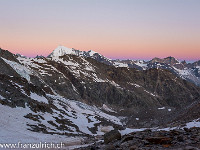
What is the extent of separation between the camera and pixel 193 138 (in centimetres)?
1359

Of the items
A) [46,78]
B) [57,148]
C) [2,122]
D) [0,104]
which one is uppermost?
[46,78]

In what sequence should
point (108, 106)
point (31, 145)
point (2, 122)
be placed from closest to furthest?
1. point (31, 145)
2. point (2, 122)
3. point (108, 106)

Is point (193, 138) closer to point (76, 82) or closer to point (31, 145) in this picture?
point (31, 145)

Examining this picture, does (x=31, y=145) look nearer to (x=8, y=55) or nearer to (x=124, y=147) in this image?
(x=124, y=147)

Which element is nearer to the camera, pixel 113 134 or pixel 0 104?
pixel 113 134

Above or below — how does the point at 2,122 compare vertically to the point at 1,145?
above

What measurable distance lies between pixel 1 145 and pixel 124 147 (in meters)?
13.6

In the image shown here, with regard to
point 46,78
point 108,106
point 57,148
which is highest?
point 46,78

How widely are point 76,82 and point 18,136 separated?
17095 cm

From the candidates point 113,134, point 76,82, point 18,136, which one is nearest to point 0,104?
point 18,136

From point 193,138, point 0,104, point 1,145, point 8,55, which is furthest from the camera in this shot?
point 8,55

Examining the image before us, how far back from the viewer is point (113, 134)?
19.5 meters

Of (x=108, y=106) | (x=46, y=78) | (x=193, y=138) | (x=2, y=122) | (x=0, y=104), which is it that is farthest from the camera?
(x=108, y=106)

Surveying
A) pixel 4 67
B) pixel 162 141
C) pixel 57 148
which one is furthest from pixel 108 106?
pixel 162 141
